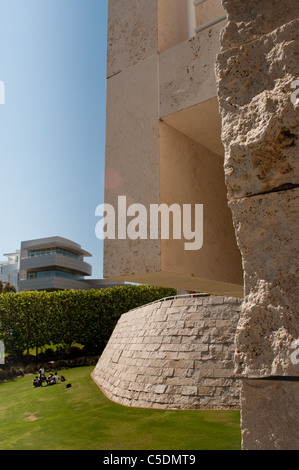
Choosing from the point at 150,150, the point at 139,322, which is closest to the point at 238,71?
the point at 150,150

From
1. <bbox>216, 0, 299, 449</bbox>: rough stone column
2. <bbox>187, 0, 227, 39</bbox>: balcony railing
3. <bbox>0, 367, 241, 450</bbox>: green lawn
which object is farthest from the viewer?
<bbox>0, 367, 241, 450</bbox>: green lawn

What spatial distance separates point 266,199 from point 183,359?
14.3m

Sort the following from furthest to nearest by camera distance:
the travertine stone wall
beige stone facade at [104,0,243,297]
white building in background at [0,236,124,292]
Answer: white building in background at [0,236,124,292]
the travertine stone wall
beige stone facade at [104,0,243,297]

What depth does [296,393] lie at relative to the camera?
157cm

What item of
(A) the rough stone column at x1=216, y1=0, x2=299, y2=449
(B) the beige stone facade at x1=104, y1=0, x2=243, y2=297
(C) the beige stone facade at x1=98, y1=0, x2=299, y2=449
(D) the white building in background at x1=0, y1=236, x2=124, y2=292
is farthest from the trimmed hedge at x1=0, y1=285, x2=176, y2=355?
(A) the rough stone column at x1=216, y1=0, x2=299, y2=449

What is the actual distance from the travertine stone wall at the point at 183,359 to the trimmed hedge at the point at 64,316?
14233 millimetres

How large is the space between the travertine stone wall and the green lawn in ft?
1.99

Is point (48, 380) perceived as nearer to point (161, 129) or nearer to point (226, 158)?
point (161, 129)

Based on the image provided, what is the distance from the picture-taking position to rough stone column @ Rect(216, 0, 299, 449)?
161cm

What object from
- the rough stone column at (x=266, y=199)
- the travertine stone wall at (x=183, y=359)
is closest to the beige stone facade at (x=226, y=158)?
the rough stone column at (x=266, y=199)

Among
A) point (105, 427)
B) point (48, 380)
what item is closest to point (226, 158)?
point (105, 427)

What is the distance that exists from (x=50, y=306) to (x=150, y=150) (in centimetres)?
3178

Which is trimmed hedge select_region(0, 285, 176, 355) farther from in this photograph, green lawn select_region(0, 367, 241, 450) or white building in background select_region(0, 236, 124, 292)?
white building in background select_region(0, 236, 124, 292)

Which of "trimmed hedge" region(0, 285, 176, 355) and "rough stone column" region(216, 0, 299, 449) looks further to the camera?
"trimmed hedge" region(0, 285, 176, 355)
